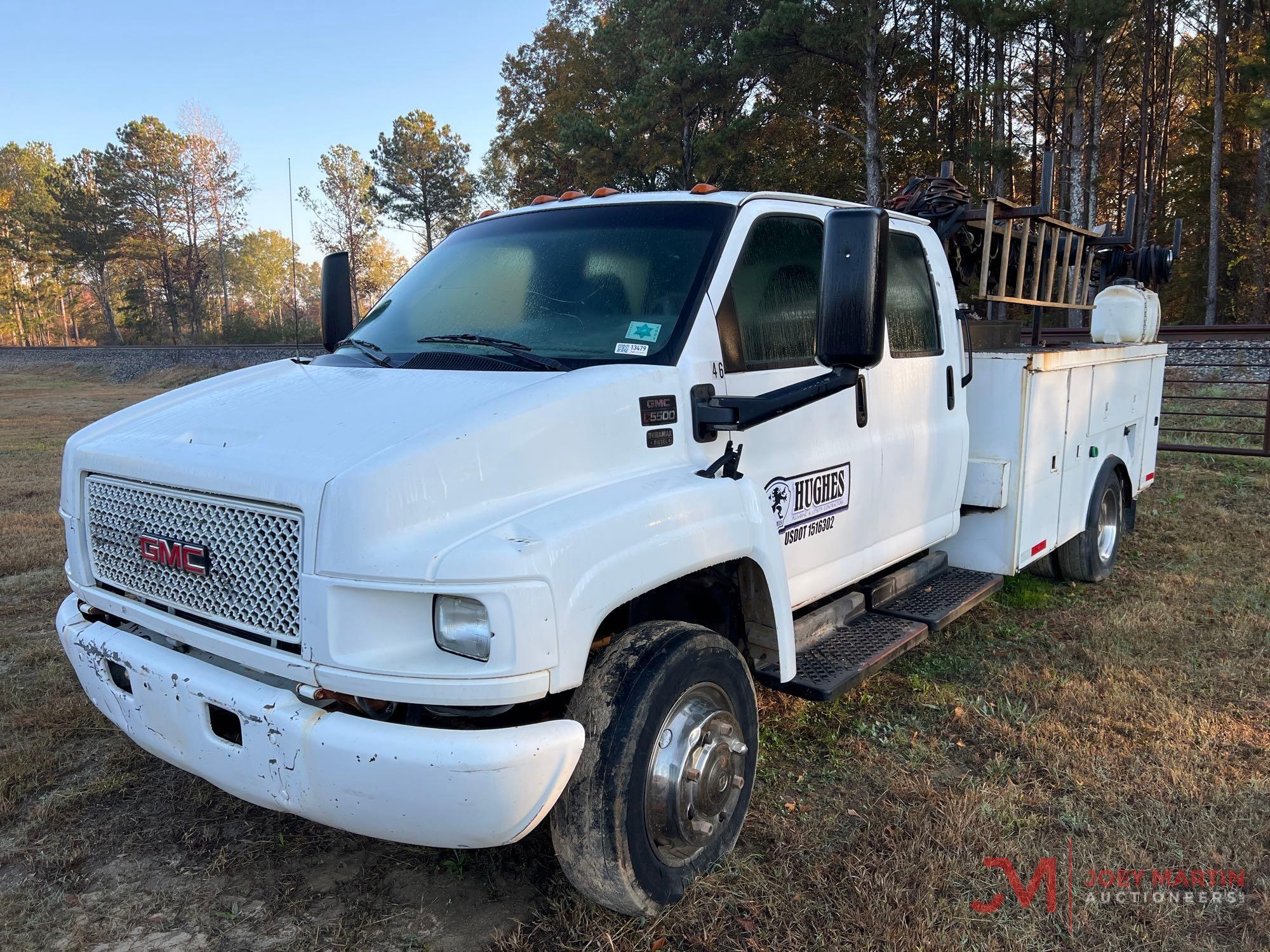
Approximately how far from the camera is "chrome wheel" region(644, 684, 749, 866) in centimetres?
261

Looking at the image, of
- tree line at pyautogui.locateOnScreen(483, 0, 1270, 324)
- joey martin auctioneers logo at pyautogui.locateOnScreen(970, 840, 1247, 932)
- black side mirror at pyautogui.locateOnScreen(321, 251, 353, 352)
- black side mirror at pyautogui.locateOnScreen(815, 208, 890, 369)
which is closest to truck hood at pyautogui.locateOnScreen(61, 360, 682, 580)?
black side mirror at pyautogui.locateOnScreen(815, 208, 890, 369)

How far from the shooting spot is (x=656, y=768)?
2.60 metres

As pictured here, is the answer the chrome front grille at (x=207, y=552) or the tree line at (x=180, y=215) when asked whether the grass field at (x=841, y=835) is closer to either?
the chrome front grille at (x=207, y=552)

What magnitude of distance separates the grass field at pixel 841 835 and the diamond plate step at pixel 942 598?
0.45 m

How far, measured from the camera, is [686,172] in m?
29.7

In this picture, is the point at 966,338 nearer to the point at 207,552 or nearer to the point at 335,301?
the point at 335,301

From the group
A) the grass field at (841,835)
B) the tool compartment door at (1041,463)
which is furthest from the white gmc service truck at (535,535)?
the tool compartment door at (1041,463)

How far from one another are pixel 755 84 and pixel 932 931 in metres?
30.6

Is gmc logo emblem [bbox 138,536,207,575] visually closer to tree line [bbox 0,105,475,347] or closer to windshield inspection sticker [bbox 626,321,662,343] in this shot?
windshield inspection sticker [bbox 626,321,662,343]

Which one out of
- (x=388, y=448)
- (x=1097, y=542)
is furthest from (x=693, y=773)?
(x=1097, y=542)

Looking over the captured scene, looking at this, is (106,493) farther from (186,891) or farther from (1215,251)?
(1215,251)

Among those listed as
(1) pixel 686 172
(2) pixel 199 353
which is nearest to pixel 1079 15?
(1) pixel 686 172

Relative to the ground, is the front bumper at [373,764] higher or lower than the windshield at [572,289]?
lower

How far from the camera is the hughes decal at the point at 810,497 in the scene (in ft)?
10.6
